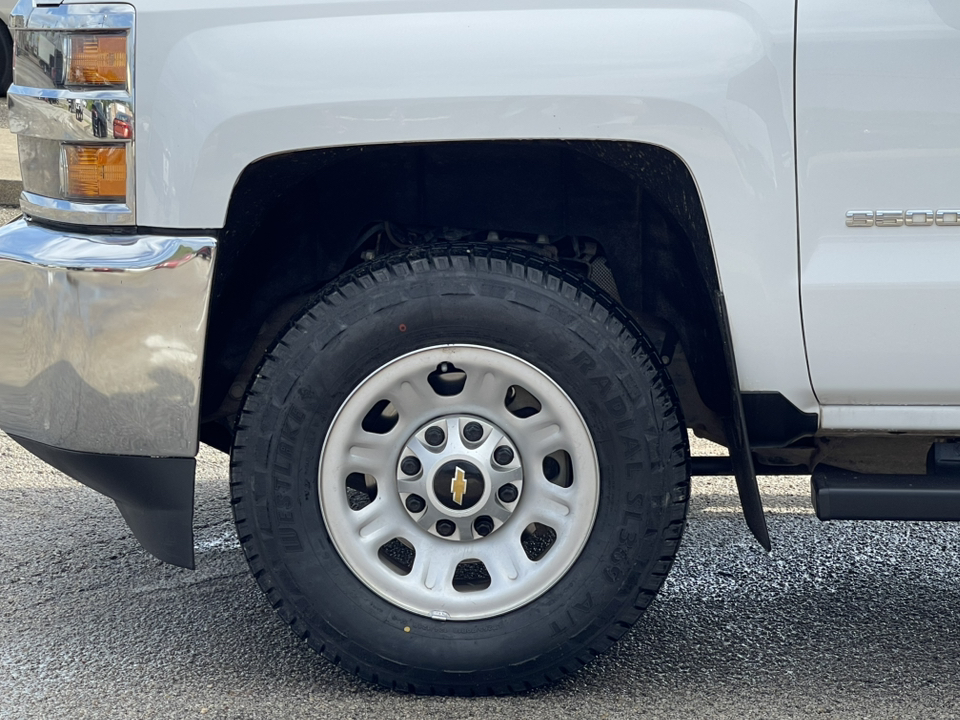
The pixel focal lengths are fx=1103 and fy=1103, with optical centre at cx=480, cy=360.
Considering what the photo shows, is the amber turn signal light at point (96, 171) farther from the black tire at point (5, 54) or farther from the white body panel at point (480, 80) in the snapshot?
the black tire at point (5, 54)

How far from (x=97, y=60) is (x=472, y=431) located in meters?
1.07

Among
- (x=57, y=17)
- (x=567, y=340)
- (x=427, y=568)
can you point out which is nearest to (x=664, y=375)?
(x=567, y=340)

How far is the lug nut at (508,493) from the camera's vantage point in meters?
2.38

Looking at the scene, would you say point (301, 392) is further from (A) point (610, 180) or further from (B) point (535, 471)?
(A) point (610, 180)

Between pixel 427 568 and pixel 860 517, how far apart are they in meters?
0.93

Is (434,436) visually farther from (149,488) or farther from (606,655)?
(606,655)

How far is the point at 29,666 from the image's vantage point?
259 cm

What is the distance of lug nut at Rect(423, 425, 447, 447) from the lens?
2.37 metres

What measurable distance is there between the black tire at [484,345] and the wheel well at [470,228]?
0.75 feet

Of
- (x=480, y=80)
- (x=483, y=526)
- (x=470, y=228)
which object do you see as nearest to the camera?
(x=480, y=80)

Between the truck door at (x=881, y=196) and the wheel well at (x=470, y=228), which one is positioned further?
the wheel well at (x=470, y=228)

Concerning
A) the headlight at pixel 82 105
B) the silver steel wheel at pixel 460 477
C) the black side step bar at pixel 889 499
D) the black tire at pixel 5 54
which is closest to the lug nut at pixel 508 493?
the silver steel wheel at pixel 460 477

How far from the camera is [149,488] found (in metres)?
2.36

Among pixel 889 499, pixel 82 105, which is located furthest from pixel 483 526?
pixel 82 105
